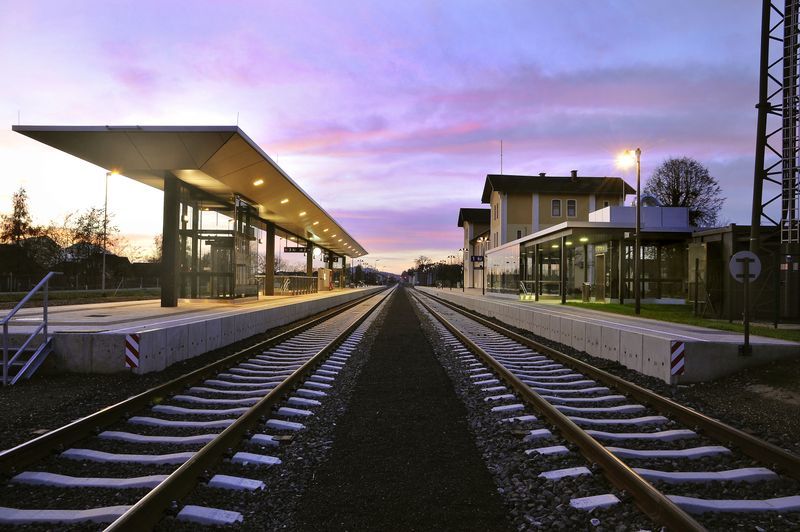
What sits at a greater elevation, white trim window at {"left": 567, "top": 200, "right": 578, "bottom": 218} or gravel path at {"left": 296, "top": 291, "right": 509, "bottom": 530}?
white trim window at {"left": 567, "top": 200, "right": 578, "bottom": 218}

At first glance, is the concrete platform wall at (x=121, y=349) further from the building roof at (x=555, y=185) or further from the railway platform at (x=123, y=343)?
the building roof at (x=555, y=185)

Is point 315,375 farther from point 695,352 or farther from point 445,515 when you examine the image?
point 695,352

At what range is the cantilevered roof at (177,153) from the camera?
18.4m

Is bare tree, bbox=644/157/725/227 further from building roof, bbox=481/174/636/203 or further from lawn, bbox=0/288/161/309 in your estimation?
lawn, bbox=0/288/161/309

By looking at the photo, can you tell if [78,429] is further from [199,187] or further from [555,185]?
[555,185]

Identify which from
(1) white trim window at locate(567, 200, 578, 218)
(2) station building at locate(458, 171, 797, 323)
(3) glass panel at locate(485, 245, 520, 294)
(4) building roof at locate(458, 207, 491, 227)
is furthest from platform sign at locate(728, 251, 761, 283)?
(4) building roof at locate(458, 207, 491, 227)

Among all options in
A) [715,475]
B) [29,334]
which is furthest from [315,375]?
[715,475]

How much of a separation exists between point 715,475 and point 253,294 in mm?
26799

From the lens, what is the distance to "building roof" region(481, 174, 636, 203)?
5872 centimetres

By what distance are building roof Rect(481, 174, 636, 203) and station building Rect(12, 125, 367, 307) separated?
31.4 metres

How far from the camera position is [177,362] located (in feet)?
36.4

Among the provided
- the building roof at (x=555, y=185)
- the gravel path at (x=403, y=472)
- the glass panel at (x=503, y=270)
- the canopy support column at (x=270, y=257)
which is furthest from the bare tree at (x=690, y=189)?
the gravel path at (x=403, y=472)

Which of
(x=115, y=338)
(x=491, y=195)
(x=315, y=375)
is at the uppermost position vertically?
(x=491, y=195)

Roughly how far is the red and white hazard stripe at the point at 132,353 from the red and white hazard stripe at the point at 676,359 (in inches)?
381
